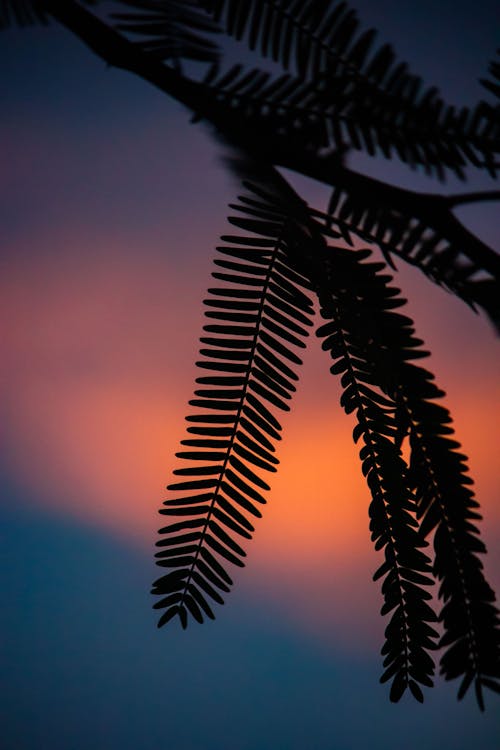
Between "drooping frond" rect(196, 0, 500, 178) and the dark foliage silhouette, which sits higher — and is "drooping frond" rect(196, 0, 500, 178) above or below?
above

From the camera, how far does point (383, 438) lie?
0.59ft

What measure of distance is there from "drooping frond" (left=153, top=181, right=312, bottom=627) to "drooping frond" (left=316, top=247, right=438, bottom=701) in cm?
2

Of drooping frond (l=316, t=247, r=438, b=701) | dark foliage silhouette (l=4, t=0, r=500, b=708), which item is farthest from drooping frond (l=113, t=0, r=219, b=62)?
drooping frond (l=316, t=247, r=438, b=701)

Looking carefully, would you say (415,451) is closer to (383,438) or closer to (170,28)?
(383,438)

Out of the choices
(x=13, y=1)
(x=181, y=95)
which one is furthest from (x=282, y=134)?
(x=13, y=1)

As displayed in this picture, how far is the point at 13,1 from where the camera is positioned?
0.22 m

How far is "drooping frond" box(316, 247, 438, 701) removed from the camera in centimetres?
17

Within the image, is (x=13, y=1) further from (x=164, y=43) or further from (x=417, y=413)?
(x=417, y=413)

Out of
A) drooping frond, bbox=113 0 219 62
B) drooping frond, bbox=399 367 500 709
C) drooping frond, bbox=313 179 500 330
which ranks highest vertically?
drooping frond, bbox=113 0 219 62

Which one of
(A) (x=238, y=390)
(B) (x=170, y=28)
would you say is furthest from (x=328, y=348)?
(B) (x=170, y=28)

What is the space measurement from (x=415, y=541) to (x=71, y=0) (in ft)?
0.77

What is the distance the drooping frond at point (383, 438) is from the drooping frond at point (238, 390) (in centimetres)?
2

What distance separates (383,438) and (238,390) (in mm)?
57

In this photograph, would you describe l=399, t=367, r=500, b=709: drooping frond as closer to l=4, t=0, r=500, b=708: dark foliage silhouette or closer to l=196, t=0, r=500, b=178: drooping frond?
l=4, t=0, r=500, b=708: dark foliage silhouette
